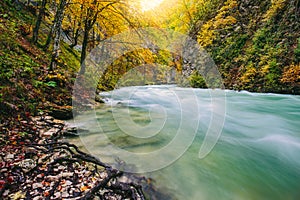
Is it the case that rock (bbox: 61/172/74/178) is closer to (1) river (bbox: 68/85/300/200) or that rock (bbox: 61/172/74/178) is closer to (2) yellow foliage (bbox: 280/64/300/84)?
(1) river (bbox: 68/85/300/200)

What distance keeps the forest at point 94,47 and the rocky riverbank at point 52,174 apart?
2cm

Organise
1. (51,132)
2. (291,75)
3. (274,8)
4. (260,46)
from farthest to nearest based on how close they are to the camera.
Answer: (260,46) → (274,8) → (291,75) → (51,132)

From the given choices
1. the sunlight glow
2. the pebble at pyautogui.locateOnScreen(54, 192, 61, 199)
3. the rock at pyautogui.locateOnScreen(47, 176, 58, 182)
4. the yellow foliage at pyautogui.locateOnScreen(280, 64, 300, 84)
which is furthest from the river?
the sunlight glow

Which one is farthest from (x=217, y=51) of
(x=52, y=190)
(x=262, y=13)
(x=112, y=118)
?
(x=52, y=190)

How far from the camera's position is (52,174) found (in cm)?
221

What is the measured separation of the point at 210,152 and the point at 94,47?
10517mm

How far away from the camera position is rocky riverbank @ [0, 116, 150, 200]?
1.91m

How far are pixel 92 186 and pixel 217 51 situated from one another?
16.3 metres

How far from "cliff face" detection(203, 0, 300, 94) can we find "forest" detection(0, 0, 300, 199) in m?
0.06

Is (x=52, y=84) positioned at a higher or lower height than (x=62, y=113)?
higher

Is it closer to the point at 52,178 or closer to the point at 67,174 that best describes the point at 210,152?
the point at 67,174

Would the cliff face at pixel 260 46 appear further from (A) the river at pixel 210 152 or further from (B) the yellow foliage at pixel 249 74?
(A) the river at pixel 210 152

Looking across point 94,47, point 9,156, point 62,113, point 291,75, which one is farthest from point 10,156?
point 291,75

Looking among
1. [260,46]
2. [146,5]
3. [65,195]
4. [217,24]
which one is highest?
[217,24]
